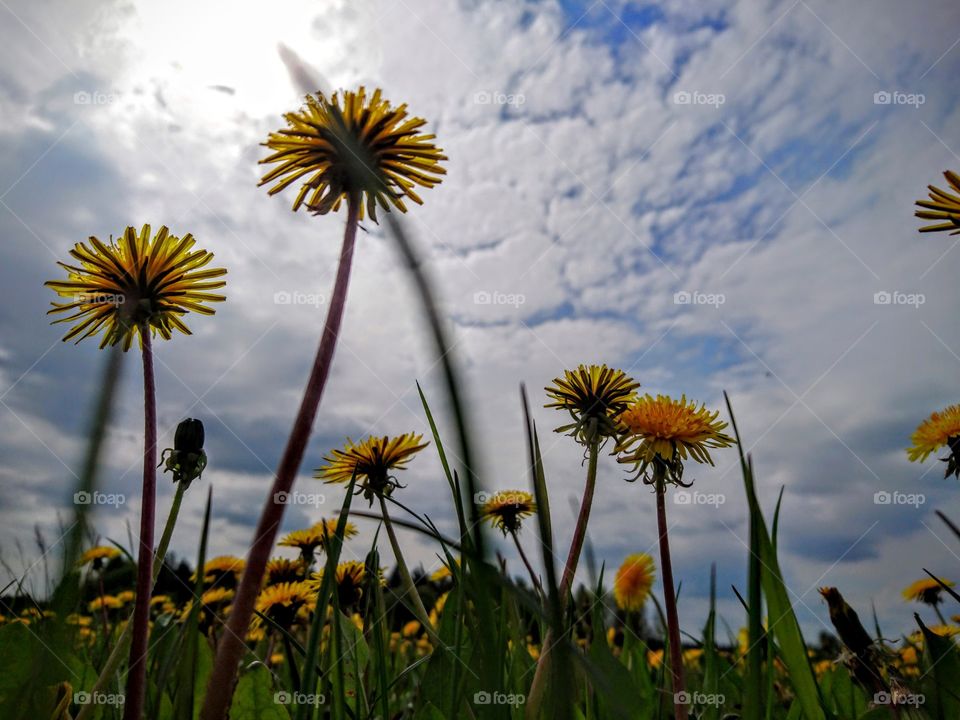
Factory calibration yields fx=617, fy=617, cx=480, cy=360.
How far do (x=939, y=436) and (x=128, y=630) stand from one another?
110 inches

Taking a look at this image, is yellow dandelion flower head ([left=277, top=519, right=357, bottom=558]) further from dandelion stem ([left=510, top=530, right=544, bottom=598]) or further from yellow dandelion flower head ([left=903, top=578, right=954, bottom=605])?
yellow dandelion flower head ([left=903, top=578, right=954, bottom=605])

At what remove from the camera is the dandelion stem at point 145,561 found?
989 millimetres

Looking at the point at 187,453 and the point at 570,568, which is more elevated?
the point at 187,453

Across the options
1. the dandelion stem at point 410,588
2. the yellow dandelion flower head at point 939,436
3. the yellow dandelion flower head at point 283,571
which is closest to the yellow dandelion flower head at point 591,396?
the dandelion stem at point 410,588

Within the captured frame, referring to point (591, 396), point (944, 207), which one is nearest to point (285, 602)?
point (591, 396)

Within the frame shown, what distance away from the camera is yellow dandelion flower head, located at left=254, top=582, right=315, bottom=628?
2.84 m

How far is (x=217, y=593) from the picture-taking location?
3.65m

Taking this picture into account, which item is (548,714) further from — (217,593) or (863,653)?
(217,593)

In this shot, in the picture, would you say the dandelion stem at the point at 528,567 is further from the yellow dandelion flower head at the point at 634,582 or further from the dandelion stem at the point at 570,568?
the yellow dandelion flower head at the point at 634,582

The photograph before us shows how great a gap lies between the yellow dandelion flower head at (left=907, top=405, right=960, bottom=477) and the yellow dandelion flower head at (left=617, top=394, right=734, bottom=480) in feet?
3.29

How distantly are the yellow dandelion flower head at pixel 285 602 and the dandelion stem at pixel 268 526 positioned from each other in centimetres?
214

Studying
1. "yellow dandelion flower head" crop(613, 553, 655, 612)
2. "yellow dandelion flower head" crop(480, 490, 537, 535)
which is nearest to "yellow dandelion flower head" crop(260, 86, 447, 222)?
"yellow dandelion flower head" crop(480, 490, 537, 535)

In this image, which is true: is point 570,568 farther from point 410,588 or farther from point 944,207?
point 944,207

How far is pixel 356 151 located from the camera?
1160 millimetres
